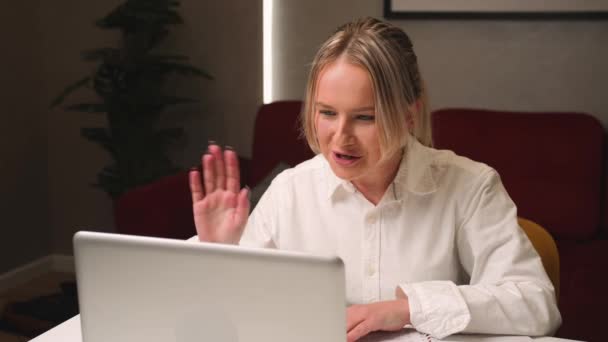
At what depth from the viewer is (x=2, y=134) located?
3.29 meters

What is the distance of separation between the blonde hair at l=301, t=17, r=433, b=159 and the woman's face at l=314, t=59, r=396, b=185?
0.05 feet

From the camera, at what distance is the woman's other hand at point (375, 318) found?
1096 millimetres

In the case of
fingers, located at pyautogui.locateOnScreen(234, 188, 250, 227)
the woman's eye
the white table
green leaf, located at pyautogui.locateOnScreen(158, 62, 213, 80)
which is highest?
the woman's eye

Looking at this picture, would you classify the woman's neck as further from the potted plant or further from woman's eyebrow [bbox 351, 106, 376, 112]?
the potted plant

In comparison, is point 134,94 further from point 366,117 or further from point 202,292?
point 202,292

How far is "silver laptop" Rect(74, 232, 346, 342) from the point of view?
2.69ft

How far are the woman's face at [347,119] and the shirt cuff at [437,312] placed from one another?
9.8 inches

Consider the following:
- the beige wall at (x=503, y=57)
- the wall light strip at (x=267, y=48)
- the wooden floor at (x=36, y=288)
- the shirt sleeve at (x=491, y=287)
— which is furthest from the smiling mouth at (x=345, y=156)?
the wooden floor at (x=36, y=288)

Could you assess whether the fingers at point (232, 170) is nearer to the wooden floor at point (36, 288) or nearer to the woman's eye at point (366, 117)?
the woman's eye at point (366, 117)

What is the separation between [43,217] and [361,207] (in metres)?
2.64

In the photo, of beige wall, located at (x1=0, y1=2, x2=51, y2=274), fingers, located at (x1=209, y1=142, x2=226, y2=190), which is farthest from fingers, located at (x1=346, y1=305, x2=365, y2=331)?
beige wall, located at (x1=0, y1=2, x2=51, y2=274)

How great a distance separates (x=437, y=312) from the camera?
1.13 meters

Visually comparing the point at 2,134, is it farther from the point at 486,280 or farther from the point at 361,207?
the point at 486,280

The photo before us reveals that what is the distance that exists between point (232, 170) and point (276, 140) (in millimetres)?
1733
